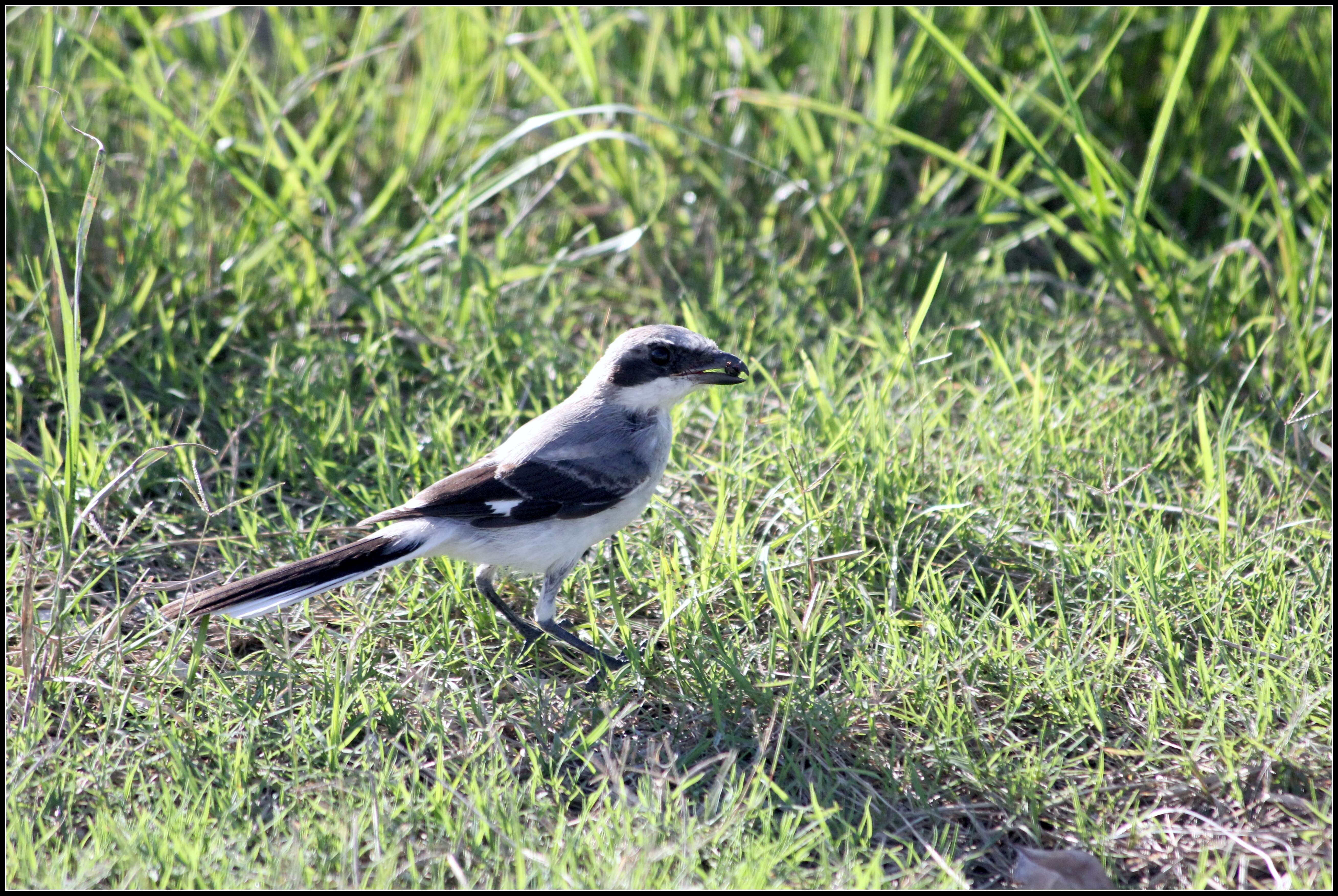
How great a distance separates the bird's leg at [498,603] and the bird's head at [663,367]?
0.75 meters

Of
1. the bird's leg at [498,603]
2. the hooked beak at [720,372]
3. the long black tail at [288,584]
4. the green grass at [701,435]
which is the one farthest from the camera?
the hooked beak at [720,372]

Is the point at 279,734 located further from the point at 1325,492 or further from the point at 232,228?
the point at 1325,492

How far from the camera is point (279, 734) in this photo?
125 inches

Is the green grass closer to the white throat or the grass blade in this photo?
the grass blade

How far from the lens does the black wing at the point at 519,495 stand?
3537 millimetres

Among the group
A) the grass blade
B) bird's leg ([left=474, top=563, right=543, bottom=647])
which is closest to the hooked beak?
bird's leg ([left=474, top=563, right=543, bottom=647])

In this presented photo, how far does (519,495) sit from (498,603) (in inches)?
15.9

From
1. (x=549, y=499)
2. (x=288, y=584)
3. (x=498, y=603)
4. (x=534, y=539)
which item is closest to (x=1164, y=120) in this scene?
(x=549, y=499)

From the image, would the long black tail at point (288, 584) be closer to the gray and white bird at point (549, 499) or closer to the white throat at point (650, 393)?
the gray and white bird at point (549, 499)

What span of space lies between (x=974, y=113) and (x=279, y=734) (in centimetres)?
470

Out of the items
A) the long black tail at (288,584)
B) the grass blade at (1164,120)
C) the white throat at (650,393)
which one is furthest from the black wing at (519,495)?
the grass blade at (1164,120)

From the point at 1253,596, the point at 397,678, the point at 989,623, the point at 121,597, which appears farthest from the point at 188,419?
the point at 1253,596

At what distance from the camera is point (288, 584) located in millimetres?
3268

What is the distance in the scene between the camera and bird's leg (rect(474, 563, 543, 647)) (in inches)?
144
